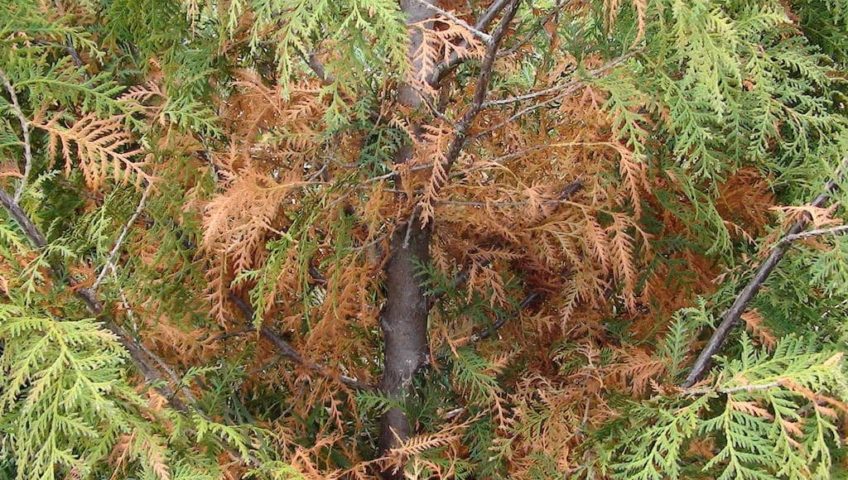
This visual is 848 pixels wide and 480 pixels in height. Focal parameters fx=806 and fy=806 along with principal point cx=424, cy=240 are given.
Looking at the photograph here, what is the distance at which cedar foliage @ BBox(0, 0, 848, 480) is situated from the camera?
3.89 ft

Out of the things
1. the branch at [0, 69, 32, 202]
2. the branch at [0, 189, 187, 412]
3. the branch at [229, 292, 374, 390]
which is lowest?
the branch at [229, 292, 374, 390]

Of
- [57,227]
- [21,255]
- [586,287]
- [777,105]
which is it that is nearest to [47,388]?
[21,255]

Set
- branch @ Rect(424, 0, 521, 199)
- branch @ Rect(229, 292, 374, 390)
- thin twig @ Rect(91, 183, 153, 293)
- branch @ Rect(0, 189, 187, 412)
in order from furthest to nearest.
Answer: branch @ Rect(229, 292, 374, 390) → thin twig @ Rect(91, 183, 153, 293) → branch @ Rect(0, 189, 187, 412) → branch @ Rect(424, 0, 521, 199)

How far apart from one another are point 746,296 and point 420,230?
627 mm

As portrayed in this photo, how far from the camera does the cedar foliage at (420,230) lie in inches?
46.7

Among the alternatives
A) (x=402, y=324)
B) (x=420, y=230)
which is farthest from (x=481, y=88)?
(x=402, y=324)

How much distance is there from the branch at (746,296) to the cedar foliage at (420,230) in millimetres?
28

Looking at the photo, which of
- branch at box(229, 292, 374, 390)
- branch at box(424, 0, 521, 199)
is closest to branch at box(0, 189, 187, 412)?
branch at box(229, 292, 374, 390)

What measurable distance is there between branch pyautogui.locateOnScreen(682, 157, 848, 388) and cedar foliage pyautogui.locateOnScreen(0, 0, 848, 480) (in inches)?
1.1

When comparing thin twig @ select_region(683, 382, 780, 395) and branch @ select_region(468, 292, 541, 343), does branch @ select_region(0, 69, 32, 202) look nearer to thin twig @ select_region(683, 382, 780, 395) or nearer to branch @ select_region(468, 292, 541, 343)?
branch @ select_region(468, 292, 541, 343)

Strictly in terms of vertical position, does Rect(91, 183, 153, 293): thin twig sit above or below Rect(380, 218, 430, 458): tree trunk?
above

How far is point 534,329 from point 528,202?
457 mm

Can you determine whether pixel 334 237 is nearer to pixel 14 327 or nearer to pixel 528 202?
pixel 528 202

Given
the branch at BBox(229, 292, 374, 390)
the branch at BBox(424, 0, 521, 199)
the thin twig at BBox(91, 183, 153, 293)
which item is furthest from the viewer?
the branch at BBox(229, 292, 374, 390)
